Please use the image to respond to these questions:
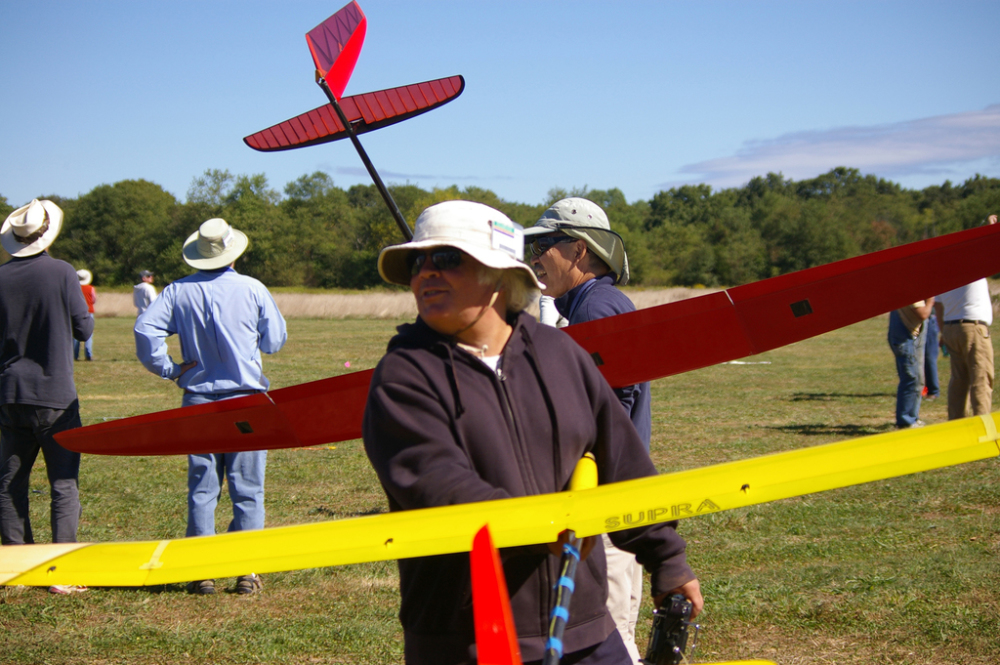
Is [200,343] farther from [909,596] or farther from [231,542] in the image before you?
[909,596]

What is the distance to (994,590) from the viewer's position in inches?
164

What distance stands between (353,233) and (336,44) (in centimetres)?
6739

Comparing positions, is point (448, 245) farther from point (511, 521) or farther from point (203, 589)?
point (203, 589)

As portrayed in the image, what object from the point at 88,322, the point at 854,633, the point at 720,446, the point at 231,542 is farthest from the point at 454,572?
the point at 720,446

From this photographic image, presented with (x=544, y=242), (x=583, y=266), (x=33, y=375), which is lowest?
(x=33, y=375)

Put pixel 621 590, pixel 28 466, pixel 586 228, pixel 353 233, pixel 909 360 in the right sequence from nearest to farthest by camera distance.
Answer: pixel 621 590, pixel 586 228, pixel 28 466, pixel 909 360, pixel 353 233

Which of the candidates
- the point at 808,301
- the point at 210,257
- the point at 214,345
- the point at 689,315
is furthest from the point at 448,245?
the point at 210,257

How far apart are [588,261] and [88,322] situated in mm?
3227

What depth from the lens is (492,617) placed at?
1.50m

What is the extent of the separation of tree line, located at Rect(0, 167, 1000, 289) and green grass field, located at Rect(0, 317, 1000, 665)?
56.1 metres

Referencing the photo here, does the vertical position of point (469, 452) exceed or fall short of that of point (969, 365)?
it exceeds it

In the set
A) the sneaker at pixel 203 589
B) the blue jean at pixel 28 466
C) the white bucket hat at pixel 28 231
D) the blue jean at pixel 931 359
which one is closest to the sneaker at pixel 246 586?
the sneaker at pixel 203 589

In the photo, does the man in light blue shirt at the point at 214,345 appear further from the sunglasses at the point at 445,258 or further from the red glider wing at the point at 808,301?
the sunglasses at the point at 445,258

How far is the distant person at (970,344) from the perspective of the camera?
299 inches
